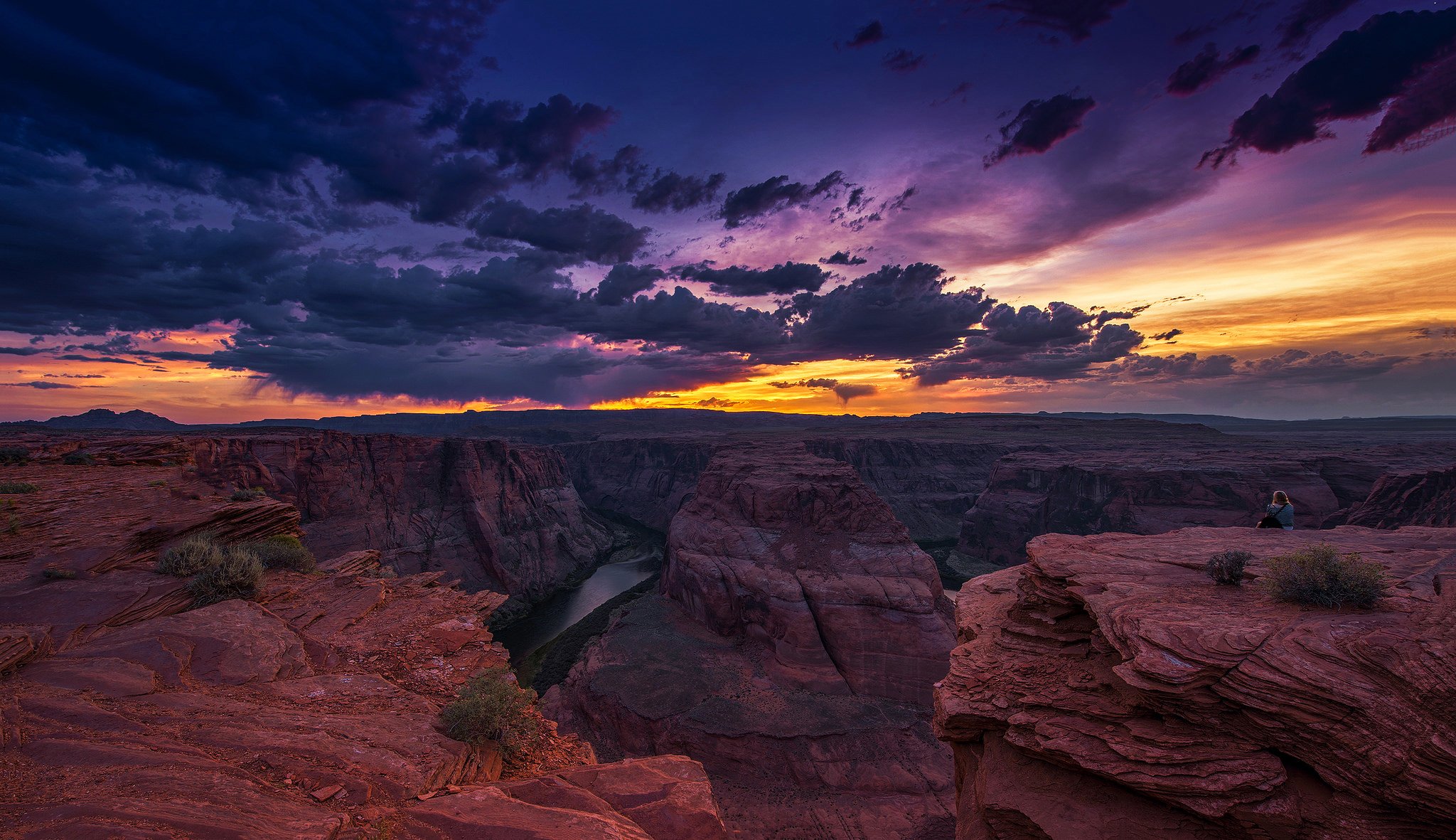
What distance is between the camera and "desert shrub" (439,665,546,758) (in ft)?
26.2

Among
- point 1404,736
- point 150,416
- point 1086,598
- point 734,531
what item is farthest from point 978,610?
point 150,416

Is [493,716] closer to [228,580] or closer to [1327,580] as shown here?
[228,580]

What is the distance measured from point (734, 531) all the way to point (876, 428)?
413 feet

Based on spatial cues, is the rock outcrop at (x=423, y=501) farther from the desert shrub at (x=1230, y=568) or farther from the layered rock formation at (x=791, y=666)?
the desert shrub at (x=1230, y=568)

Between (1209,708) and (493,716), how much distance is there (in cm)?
1073

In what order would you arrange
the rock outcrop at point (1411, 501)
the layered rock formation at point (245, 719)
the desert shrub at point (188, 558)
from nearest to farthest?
the layered rock formation at point (245, 719), the desert shrub at point (188, 558), the rock outcrop at point (1411, 501)

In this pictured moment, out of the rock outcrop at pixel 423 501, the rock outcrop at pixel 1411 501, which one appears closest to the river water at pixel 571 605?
the rock outcrop at pixel 423 501

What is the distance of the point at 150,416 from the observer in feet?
360

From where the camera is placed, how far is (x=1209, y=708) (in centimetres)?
720

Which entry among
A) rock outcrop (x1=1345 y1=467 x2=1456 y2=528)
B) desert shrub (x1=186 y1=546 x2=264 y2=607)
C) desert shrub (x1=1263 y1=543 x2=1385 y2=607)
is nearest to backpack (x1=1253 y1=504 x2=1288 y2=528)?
desert shrub (x1=1263 y1=543 x2=1385 y2=607)

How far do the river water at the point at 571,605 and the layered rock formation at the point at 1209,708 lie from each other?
38.9 m

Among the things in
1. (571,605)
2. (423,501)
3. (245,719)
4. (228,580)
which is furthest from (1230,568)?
(423,501)

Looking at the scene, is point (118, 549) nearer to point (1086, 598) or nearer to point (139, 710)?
point (139, 710)

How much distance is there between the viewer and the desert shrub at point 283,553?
1339 cm
